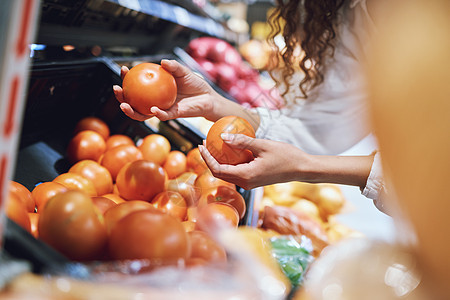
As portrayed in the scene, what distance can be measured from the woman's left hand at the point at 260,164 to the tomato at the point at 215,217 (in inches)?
4.5

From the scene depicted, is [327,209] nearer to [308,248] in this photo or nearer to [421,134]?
[308,248]

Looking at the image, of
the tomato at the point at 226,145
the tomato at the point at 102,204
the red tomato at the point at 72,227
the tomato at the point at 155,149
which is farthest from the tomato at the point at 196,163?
the red tomato at the point at 72,227

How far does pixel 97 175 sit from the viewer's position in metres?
1.44

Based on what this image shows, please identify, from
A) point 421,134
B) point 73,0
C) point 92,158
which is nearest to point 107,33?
point 73,0

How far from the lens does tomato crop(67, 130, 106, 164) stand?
1.65m

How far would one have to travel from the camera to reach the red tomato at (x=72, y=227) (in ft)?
2.44

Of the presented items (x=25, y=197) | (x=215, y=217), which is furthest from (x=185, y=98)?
(x=25, y=197)

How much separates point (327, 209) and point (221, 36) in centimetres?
314

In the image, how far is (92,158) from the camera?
1682 mm

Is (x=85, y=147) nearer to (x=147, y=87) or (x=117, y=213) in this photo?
(x=147, y=87)

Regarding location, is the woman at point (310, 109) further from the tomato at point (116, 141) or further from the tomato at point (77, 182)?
the tomato at point (116, 141)

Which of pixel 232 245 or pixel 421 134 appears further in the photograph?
pixel 232 245

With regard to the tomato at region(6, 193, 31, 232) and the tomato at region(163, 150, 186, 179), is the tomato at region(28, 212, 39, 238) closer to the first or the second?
the tomato at region(6, 193, 31, 232)

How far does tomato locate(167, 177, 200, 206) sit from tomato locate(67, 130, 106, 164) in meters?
0.43
